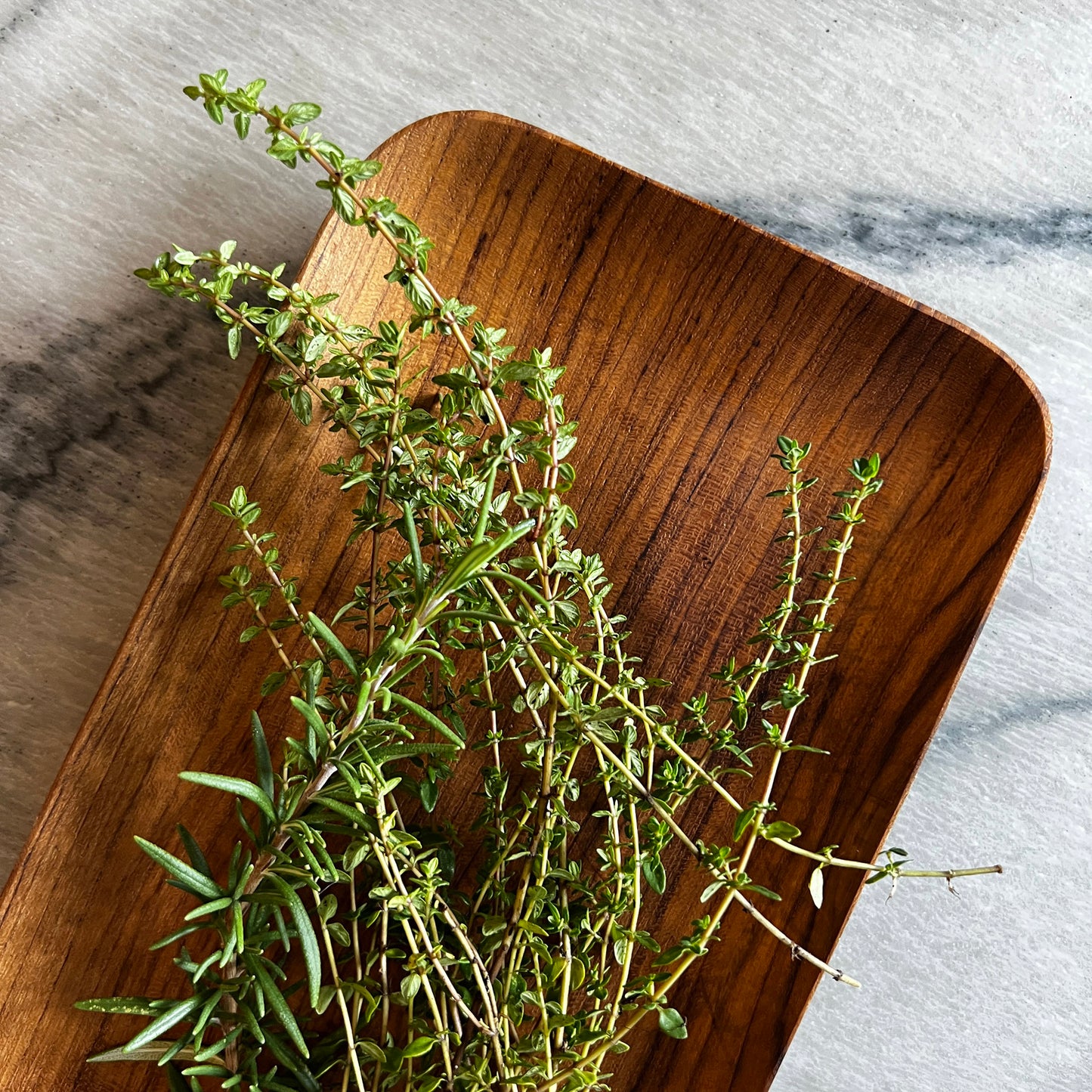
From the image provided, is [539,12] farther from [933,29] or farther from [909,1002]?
[909,1002]

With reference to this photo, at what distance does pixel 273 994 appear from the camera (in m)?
0.55

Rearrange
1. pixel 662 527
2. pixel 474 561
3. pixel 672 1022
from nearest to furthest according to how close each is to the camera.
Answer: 1. pixel 474 561
2. pixel 672 1022
3. pixel 662 527

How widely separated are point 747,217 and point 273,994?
2.21 ft

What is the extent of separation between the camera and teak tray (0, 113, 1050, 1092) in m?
0.67

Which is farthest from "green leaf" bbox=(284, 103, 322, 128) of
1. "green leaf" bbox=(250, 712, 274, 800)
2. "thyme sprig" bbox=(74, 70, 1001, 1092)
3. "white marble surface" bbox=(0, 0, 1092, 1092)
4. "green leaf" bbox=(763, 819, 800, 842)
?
"green leaf" bbox=(763, 819, 800, 842)

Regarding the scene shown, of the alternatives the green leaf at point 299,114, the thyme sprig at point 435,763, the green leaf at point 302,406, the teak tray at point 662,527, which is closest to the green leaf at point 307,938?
the thyme sprig at point 435,763

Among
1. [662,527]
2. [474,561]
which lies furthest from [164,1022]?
[662,527]

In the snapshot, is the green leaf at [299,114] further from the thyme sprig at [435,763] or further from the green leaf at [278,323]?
the green leaf at [278,323]

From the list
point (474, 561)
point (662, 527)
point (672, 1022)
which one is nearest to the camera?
point (474, 561)

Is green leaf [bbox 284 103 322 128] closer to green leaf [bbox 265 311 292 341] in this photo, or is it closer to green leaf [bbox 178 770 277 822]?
green leaf [bbox 265 311 292 341]

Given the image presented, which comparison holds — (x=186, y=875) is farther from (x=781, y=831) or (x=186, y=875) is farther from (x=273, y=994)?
(x=781, y=831)

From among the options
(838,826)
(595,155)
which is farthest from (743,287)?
(838,826)

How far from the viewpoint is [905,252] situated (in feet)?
2.64

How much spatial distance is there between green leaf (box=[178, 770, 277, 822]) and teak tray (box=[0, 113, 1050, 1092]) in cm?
16
